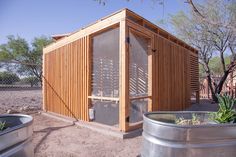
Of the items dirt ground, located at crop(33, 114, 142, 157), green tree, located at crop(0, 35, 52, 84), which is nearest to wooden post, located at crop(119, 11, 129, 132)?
dirt ground, located at crop(33, 114, 142, 157)

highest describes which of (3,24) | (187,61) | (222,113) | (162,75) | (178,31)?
(178,31)

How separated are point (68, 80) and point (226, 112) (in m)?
5.82

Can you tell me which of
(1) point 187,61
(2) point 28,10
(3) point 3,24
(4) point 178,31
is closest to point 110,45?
(2) point 28,10

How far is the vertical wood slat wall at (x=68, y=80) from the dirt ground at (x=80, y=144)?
0.93 m

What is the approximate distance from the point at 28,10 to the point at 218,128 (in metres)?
7.59

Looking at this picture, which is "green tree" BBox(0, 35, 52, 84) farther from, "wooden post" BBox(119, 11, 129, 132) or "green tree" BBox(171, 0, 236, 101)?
"wooden post" BBox(119, 11, 129, 132)

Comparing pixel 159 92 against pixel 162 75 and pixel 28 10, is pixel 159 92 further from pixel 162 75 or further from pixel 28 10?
pixel 28 10

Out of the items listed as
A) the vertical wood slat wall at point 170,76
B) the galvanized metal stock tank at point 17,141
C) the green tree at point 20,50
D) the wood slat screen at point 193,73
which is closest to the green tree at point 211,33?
the wood slat screen at point 193,73

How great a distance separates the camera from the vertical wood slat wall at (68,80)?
6.43m

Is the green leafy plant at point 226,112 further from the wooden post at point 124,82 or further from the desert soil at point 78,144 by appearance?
the wooden post at point 124,82

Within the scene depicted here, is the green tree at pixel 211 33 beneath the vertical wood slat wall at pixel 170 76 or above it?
above

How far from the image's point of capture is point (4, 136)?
1701 millimetres

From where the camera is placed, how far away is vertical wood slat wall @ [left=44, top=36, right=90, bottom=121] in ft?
21.1

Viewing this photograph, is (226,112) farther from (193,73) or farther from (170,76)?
(193,73)
